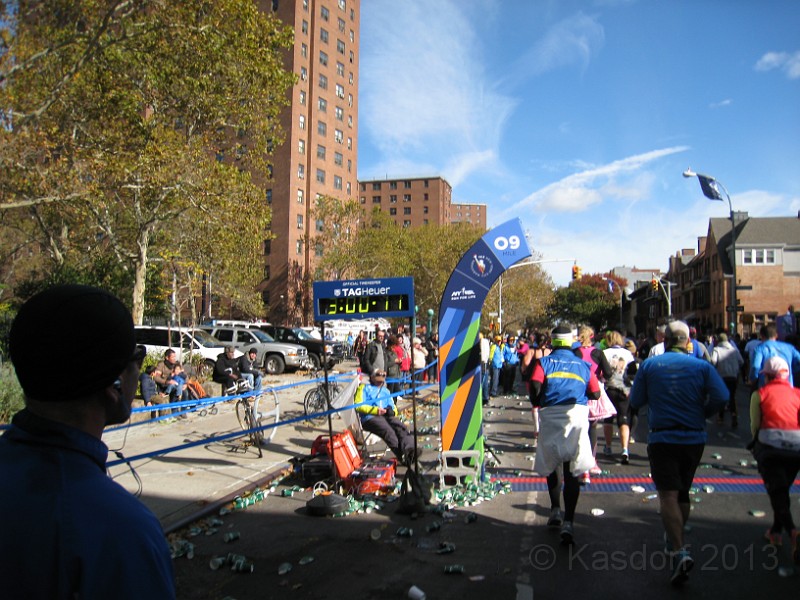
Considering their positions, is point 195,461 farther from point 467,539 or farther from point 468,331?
point 467,539

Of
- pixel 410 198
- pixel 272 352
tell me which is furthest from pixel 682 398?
pixel 410 198

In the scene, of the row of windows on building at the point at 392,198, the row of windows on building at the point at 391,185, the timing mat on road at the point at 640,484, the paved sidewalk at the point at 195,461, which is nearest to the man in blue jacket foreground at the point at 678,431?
the timing mat on road at the point at 640,484

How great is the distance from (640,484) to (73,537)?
767 centimetres

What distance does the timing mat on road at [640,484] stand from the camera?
7.35 meters

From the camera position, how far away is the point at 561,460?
18.8 feet

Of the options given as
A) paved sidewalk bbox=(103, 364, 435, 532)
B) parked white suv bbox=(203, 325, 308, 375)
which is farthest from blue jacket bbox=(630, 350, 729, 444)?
parked white suv bbox=(203, 325, 308, 375)

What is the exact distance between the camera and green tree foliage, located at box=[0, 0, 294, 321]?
13930 millimetres

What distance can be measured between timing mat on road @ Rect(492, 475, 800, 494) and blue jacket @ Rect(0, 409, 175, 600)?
22.9 ft

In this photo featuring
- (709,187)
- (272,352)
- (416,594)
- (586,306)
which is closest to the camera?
(416,594)

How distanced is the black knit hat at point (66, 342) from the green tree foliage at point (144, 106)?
514 inches

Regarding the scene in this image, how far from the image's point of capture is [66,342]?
1350 millimetres

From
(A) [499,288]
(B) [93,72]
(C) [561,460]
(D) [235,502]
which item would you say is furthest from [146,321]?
(C) [561,460]

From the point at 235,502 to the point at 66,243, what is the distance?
96.4ft

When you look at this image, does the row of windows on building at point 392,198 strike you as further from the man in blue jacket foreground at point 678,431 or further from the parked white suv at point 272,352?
the man in blue jacket foreground at point 678,431
